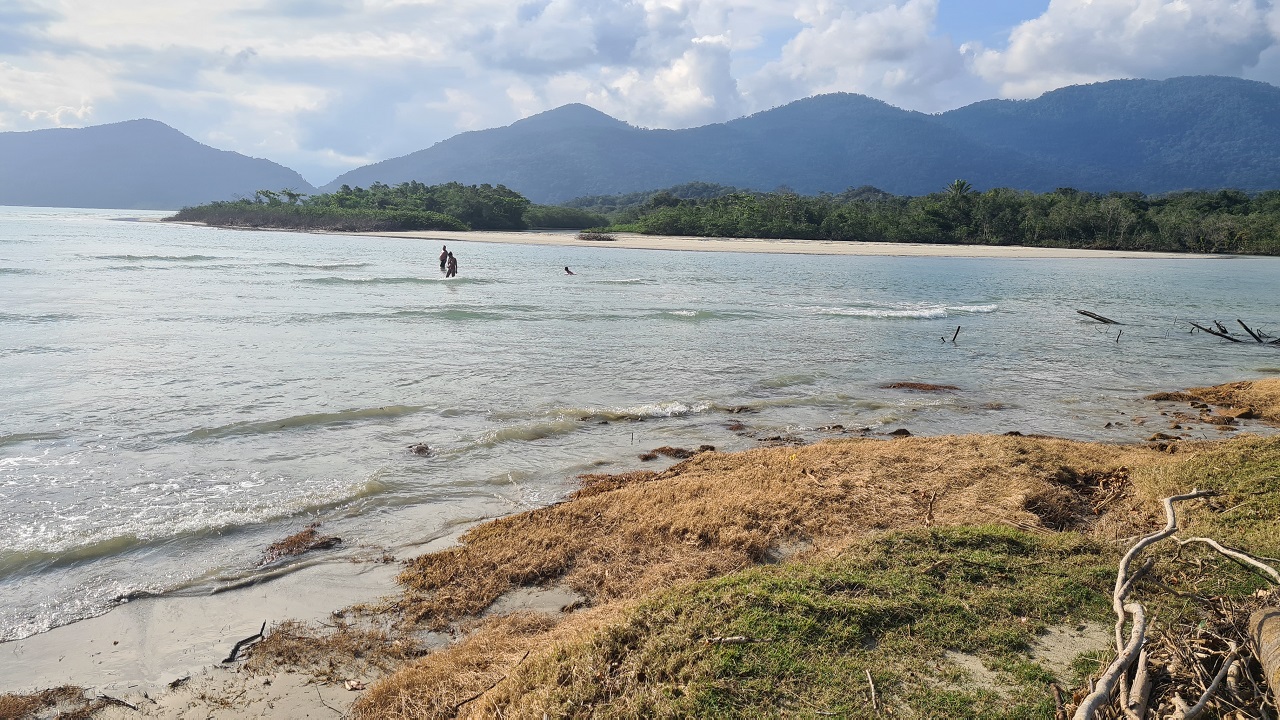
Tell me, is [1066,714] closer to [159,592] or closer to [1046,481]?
[1046,481]

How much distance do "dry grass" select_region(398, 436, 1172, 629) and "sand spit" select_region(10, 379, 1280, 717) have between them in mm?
20

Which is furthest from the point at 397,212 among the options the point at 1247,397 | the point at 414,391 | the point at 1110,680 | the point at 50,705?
the point at 1110,680

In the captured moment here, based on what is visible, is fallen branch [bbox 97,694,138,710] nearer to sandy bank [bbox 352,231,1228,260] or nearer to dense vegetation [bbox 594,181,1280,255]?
sandy bank [bbox 352,231,1228,260]

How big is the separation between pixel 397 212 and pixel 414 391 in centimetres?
9121

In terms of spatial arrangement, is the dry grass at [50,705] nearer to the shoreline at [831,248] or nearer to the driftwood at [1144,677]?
the driftwood at [1144,677]

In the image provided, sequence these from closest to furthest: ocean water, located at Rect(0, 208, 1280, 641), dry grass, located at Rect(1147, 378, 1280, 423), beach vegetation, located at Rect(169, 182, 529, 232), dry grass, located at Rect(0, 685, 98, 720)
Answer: dry grass, located at Rect(0, 685, 98, 720)
ocean water, located at Rect(0, 208, 1280, 641)
dry grass, located at Rect(1147, 378, 1280, 423)
beach vegetation, located at Rect(169, 182, 529, 232)

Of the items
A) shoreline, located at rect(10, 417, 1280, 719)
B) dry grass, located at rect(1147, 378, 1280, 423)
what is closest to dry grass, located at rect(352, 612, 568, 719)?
shoreline, located at rect(10, 417, 1280, 719)

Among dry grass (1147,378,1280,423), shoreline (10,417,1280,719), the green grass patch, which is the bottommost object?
shoreline (10,417,1280,719)

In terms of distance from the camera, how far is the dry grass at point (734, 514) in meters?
5.66

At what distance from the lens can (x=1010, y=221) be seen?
8388 cm

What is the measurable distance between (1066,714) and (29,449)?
11240 millimetres

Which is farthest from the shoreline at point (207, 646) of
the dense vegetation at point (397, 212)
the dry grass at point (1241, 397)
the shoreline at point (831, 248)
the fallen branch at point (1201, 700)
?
the dense vegetation at point (397, 212)

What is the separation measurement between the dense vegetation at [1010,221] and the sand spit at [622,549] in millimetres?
82818

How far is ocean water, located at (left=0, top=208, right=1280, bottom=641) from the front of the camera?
7113mm
